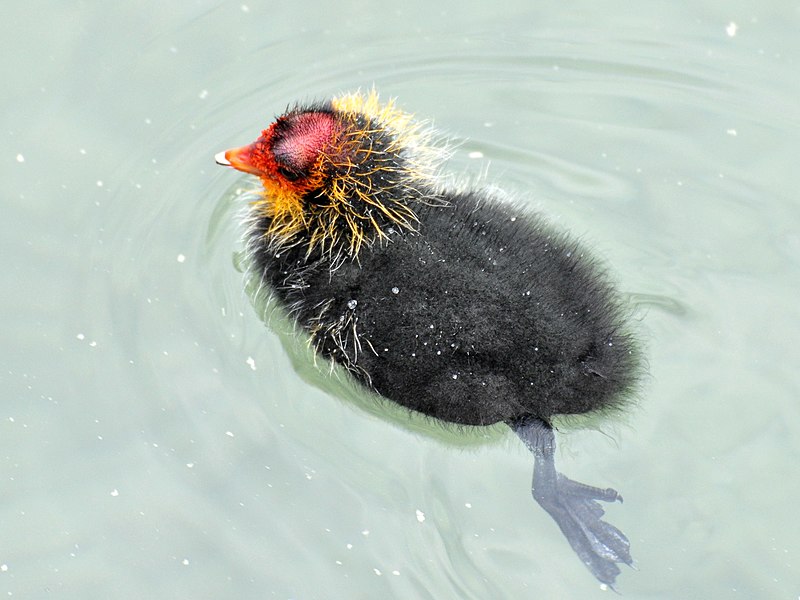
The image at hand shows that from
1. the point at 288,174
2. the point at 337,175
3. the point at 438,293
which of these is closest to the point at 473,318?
the point at 438,293

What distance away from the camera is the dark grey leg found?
306 centimetres

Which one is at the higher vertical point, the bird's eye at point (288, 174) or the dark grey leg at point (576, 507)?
the bird's eye at point (288, 174)

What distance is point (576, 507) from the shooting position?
10.3 feet

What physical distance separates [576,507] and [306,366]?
102cm

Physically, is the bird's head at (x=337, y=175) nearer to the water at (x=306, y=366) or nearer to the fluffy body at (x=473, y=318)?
the fluffy body at (x=473, y=318)

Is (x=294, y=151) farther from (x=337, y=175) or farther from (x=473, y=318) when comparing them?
(x=473, y=318)

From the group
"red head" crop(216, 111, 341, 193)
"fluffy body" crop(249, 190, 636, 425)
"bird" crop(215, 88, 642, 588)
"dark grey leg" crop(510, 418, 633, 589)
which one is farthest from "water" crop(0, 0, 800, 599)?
"red head" crop(216, 111, 341, 193)

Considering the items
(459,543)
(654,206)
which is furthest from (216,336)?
(654,206)

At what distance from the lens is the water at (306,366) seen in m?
3.16

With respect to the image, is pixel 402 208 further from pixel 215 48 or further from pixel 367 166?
pixel 215 48

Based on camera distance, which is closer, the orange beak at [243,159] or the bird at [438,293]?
the bird at [438,293]

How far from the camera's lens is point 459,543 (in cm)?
313

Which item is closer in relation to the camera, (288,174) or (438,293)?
(438,293)

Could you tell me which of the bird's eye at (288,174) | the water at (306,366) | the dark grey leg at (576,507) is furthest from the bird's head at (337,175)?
the dark grey leg at (576,507)
